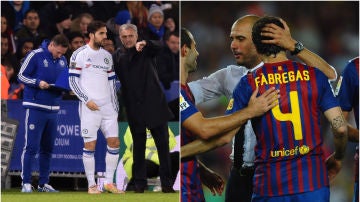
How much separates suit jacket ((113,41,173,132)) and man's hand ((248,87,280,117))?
148 inches

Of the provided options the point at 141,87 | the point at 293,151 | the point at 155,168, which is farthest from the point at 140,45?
the point at 293,151

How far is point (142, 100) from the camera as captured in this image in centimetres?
789

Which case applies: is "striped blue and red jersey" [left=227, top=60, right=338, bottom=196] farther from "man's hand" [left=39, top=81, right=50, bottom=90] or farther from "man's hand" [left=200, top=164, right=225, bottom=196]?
"man's hand" [left=39, top=81, right=50, bottom=90]

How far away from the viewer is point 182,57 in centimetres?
496

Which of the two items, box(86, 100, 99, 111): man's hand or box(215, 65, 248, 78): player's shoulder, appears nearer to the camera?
box(215, 65, 248, 78): player's shoulder

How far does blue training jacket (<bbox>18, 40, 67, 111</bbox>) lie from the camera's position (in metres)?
7.84

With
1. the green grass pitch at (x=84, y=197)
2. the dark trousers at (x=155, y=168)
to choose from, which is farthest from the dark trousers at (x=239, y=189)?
the dark trousers at (x=155, y=168)

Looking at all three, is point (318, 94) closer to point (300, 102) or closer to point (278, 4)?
point (300, 102)

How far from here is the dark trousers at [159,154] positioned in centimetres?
740

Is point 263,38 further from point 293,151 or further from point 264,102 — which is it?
point 293,151

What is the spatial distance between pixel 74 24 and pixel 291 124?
5457 millimetres

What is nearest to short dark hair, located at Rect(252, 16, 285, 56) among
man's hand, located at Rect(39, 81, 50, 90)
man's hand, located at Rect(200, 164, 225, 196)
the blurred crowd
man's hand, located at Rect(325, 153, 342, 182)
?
man's hand, located at Rect(325, 153, 342, 182)

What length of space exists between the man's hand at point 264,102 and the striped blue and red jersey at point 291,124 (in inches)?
0.9

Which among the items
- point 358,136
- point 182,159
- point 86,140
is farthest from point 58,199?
point 358,136
